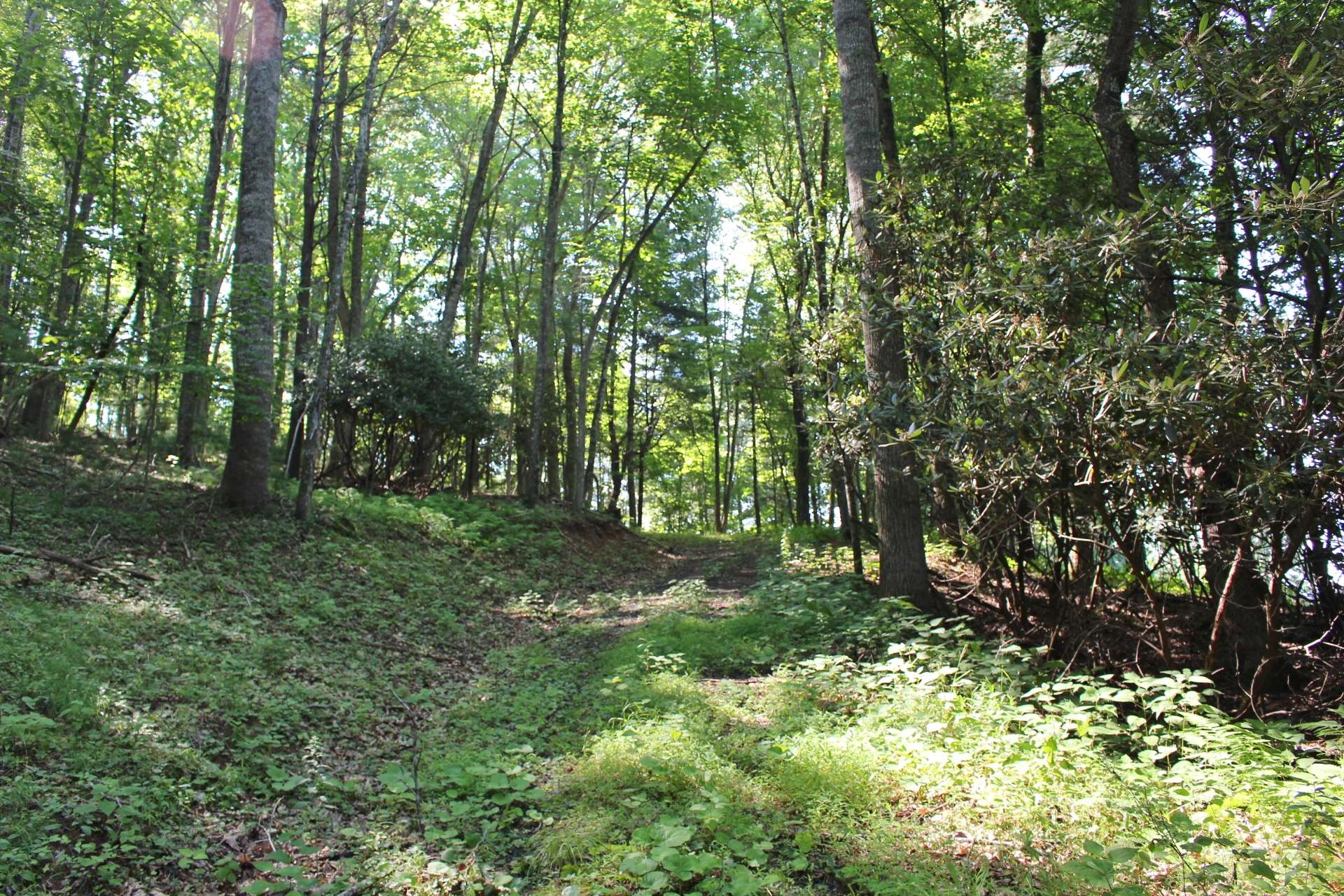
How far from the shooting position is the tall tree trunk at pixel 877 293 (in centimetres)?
679

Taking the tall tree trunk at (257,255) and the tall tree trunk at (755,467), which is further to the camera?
the tall tree trunk at (755,467)

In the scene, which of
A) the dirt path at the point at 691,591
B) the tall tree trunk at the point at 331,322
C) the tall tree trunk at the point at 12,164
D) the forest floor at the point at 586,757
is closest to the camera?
the forest floor at the point at 586,757

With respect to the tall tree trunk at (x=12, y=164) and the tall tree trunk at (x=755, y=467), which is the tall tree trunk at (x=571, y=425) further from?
the tall tree trunk at (x=12, y=164)

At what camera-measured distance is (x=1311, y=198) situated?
389cm

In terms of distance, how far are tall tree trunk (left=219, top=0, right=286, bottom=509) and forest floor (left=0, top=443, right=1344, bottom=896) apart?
170 cm

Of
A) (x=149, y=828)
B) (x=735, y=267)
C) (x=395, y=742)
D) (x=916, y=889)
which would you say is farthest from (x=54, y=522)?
(x=735, y=267)

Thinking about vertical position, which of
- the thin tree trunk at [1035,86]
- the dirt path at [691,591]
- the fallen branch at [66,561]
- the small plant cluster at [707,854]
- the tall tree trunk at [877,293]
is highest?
the thin tree trunk at [1035,86]

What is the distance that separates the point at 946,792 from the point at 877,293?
14.5 feet

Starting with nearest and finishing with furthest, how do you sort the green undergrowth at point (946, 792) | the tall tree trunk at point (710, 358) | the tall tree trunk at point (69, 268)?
the green undergrowth at point (946, 792) < the tall tree trunk at point (69, 268) < the tall tree trunk at point (710, 358)

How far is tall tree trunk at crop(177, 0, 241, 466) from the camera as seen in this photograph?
7984 millimetres

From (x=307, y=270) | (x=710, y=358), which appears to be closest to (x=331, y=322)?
(x=307, y=270)

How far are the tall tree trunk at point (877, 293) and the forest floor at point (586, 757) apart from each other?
24.4 inches

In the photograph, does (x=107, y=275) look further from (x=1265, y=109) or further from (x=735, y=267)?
(x=735, y=267)

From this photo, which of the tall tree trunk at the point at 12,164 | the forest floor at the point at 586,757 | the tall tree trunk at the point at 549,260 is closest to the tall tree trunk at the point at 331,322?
the forest floor at the point at 586,757
